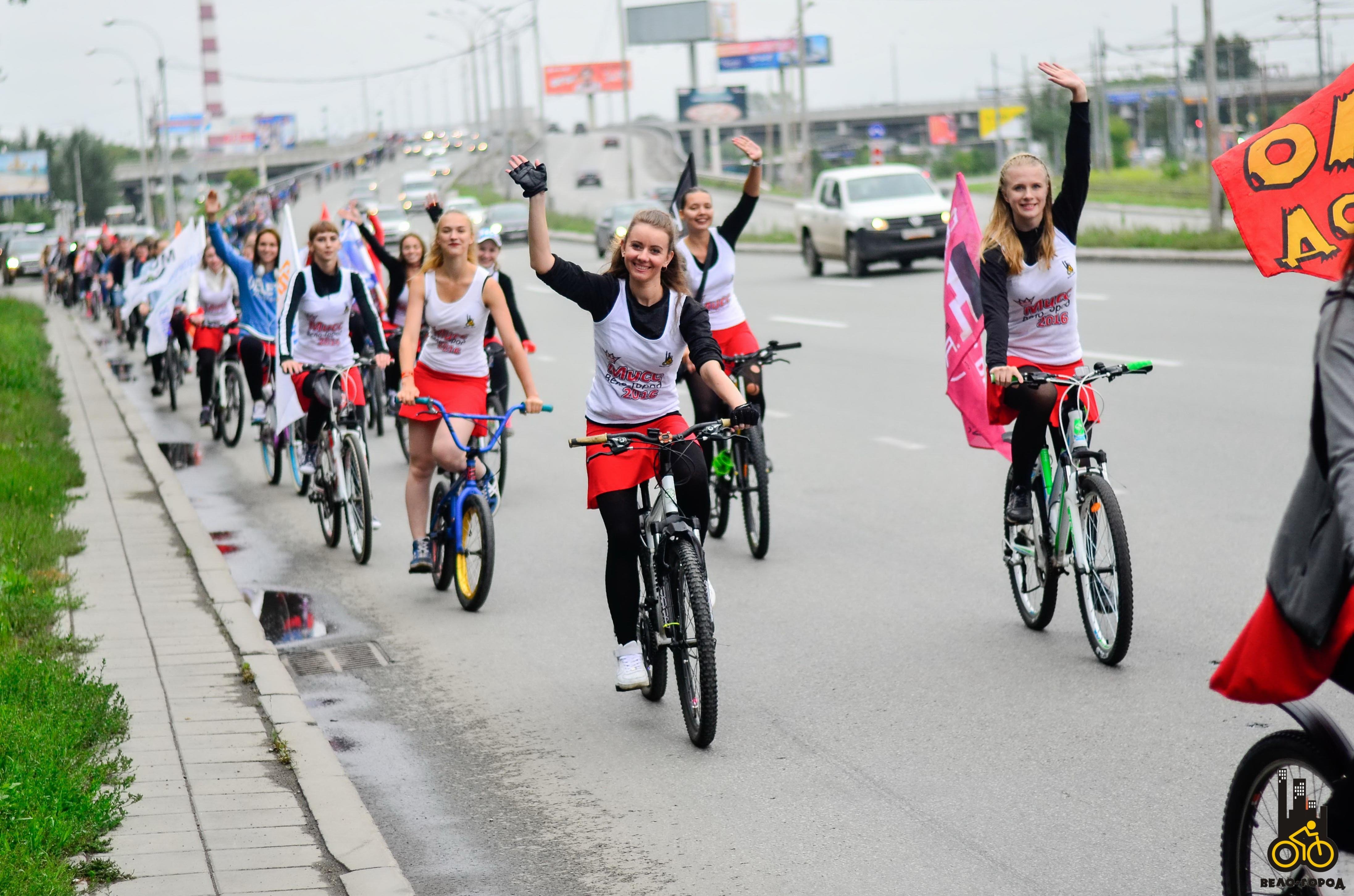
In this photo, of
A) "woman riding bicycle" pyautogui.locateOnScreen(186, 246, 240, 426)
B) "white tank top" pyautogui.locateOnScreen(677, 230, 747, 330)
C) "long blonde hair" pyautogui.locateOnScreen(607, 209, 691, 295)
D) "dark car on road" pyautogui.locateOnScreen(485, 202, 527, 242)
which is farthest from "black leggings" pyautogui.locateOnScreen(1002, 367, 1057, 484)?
"dark car on road" pyautogui.locateOnScreen(485, 202, 527, 242)

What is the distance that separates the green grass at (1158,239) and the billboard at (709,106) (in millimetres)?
98655

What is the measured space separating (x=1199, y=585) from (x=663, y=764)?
318 centimetres

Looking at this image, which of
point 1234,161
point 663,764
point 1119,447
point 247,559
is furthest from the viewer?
point 1119,447

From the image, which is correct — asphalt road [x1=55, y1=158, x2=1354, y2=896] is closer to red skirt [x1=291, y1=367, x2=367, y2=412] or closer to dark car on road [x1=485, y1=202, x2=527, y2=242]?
red skirt [x1=291, y1=367, x2=367, y2=412]

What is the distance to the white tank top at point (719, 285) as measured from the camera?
9.45m

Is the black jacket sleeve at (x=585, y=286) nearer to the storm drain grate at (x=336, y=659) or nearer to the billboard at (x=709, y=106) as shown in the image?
the storm drain grate at (x=336, y=659)

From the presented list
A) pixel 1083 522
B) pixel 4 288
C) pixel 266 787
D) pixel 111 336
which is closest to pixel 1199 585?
pixel 1083 522

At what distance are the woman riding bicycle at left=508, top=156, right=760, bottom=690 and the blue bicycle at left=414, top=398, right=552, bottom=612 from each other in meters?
1.91

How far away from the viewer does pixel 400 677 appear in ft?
24.0

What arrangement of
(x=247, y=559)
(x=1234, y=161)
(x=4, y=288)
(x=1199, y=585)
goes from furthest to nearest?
(x=4, y=288) → (x=247, y=559) → (x=1199, y=585) → (x=1234, y=161)

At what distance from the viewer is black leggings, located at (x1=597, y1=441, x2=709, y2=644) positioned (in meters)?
6.17

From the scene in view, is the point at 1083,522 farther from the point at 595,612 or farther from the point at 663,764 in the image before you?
the point at 595,612

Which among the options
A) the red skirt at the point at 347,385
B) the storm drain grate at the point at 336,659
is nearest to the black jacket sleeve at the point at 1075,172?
the storm drain grate at the point at 336,659

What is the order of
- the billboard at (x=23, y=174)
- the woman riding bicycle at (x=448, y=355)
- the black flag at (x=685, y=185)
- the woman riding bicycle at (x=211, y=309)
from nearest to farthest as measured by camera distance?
the woman riding bicycle at (x=448, y=355) → the black flag at (x=685, y=185) → the woman riding bicycle at (x=211, y=309) → the billboard at (x=23, y=174)
